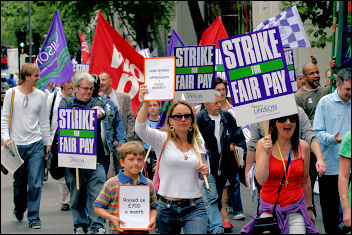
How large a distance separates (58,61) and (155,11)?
55.0ft

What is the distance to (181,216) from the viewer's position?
20.1 ft

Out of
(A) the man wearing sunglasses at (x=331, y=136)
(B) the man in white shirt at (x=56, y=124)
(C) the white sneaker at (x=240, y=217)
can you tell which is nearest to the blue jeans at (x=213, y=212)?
(A) the man wearing sunglasses at (x=331, y=136)

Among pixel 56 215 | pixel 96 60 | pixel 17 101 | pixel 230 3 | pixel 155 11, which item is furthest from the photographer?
pixel 230 3

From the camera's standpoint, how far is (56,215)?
10.0m

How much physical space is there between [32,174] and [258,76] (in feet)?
12.2

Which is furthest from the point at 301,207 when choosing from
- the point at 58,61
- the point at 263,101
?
the point at 58,61

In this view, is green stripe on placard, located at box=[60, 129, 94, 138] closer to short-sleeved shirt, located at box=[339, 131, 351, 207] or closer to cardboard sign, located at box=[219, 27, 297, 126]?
cardboard sign, located at box=[219, 27, 297, 126]

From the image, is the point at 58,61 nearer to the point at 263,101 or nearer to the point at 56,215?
the point at 56,215

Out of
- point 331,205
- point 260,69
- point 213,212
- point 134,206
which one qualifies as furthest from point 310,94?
point 134,206

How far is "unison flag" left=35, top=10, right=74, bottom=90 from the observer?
12.8 metres

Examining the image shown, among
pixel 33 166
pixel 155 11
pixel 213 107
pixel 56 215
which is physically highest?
pixel 155 11

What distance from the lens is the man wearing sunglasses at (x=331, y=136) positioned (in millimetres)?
7953

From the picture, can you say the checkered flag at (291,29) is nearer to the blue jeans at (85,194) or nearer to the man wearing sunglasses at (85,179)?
the man wearing sunglasses at (85,179)

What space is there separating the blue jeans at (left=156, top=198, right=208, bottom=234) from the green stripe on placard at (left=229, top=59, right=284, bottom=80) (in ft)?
3.69
